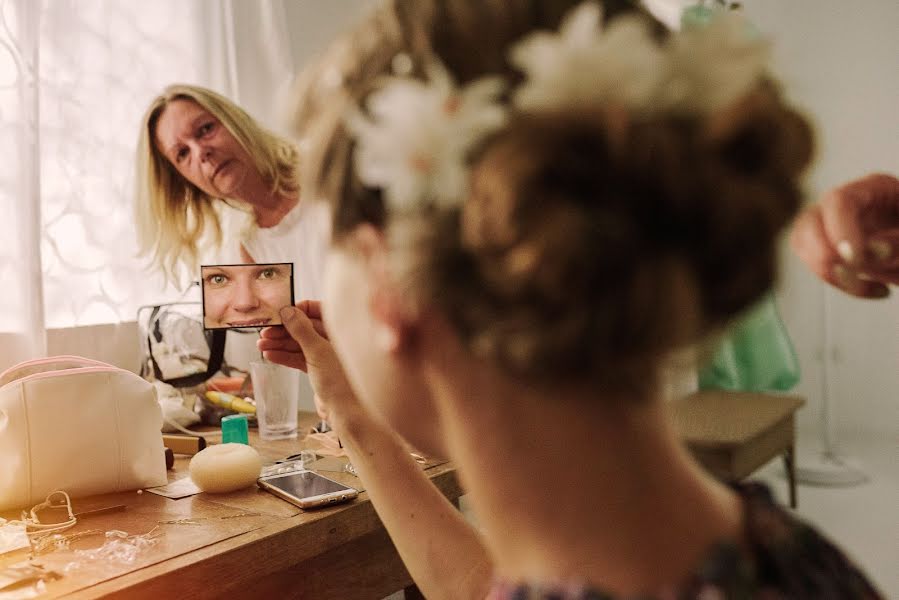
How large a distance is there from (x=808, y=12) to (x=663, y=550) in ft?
11.4

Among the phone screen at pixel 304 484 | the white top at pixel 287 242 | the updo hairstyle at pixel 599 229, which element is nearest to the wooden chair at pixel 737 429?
the white top at pixel 287 242

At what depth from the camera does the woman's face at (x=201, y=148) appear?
1.50m

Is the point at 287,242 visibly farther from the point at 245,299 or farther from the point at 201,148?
the point at 245,299

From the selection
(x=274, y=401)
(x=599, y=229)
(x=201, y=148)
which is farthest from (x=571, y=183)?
(x=201, y=148)

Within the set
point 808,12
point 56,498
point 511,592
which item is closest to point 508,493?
point 511,592

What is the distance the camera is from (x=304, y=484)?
0.93 meters

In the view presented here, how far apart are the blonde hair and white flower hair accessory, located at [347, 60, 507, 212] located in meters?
1.24

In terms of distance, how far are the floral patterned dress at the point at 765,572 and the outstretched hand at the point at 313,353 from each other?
0.42m

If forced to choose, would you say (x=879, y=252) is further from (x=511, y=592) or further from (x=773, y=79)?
(x=511, y=592)

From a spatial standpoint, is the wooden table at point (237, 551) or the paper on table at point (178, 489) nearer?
the wooden table at point (237, 551)

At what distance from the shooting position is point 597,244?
0.33 metres

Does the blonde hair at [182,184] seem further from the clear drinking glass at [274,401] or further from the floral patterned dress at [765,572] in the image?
the floral patterned dress at [765,572]

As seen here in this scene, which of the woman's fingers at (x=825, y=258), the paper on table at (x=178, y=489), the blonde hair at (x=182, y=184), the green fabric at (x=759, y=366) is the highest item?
the blonde hair at (x=182, y=184)

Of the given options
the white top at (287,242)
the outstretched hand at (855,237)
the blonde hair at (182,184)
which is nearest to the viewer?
the outstretched hand at (855,237)
